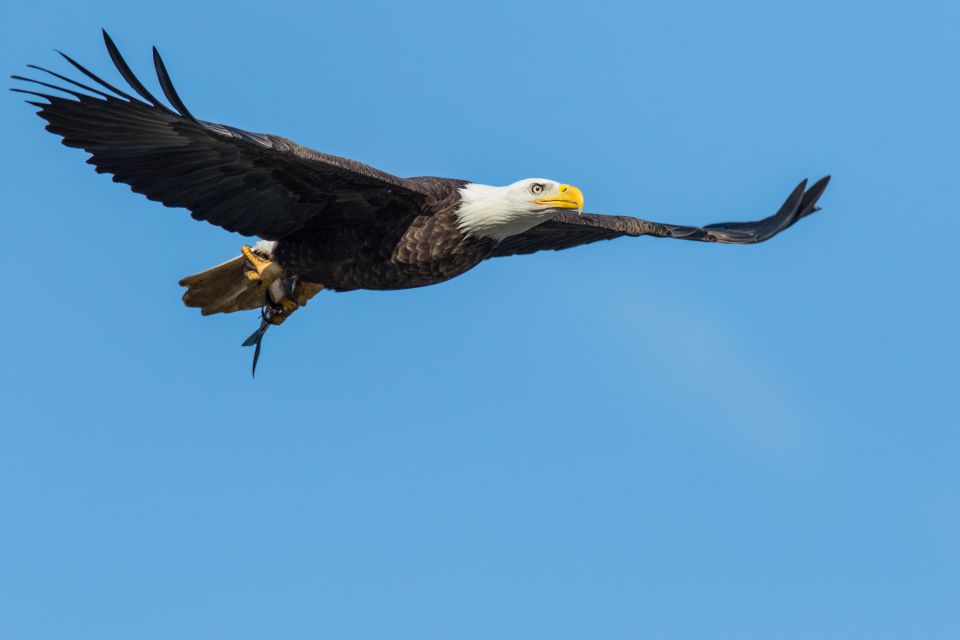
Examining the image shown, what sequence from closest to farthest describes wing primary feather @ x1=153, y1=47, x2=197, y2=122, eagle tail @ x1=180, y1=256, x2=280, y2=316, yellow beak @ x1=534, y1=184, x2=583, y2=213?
wing primary feather @ x1=153, y1=47, x2=197, y2=122 → yellow beak @ x1=534, y1=184, x2=583, y2=213 → eagle tail @ x1=180, y1=256, x2=280, y2=316

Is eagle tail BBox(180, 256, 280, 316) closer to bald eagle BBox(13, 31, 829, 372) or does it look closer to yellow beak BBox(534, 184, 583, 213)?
bald eagle BBox(13, 31, 829, 372)

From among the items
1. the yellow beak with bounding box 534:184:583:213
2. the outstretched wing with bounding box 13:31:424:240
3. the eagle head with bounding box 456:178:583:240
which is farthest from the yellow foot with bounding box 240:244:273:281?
the yellow beak with bounding box 534:184:583:213

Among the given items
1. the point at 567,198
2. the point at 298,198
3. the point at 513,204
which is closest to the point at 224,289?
the point at 298,198

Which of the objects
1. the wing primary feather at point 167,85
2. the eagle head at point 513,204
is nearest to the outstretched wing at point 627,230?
the eagle head at point 513,204

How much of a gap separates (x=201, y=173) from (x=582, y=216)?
3115 mm

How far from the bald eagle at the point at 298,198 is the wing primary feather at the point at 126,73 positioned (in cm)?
2

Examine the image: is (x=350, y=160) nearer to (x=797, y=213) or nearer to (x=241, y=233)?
(x=241, y=233)

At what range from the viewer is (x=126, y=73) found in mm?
9055

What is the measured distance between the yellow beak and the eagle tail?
2297 millimetres

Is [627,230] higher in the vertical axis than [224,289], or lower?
higher

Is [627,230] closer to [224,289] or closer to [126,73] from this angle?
[224,289]

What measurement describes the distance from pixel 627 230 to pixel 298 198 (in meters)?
2.74

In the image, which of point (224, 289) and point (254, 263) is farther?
point (224, 289)

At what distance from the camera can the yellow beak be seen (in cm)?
1046
